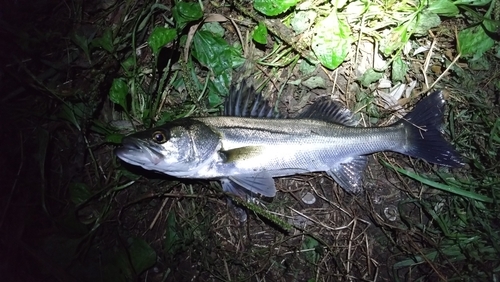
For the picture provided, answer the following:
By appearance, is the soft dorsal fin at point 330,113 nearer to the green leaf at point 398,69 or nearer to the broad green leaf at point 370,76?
the broad green leaf at point 370,76

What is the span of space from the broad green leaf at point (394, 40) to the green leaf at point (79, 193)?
2.58 meters

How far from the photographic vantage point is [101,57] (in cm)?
316

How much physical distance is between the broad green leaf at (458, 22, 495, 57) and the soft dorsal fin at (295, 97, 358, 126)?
0.93 metres

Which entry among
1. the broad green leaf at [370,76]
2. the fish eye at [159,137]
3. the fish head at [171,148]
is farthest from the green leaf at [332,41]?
the fish eye at [159,137]

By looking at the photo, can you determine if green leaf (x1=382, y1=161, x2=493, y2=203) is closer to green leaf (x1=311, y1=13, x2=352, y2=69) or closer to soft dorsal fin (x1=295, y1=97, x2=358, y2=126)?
soft dorsal fin (x1=295, y1=97, x2=358, y2=126)

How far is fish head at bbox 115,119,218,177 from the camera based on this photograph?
2.45 meters

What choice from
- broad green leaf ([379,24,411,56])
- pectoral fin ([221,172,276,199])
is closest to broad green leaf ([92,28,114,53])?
pectoral fin ([221,172,276,199])

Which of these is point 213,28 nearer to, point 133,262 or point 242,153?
point 242,153

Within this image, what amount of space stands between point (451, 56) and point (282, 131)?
142 centimetres

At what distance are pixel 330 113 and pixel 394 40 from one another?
28.9 inches

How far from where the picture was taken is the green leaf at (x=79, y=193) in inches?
120

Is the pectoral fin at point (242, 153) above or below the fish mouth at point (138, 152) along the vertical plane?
below

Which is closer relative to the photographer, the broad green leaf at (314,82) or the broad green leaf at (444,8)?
the broad green leaf at (444,8)

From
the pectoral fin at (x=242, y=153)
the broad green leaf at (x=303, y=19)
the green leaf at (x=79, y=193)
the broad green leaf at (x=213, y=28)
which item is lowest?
the green leaf at (x=79, y=193)
